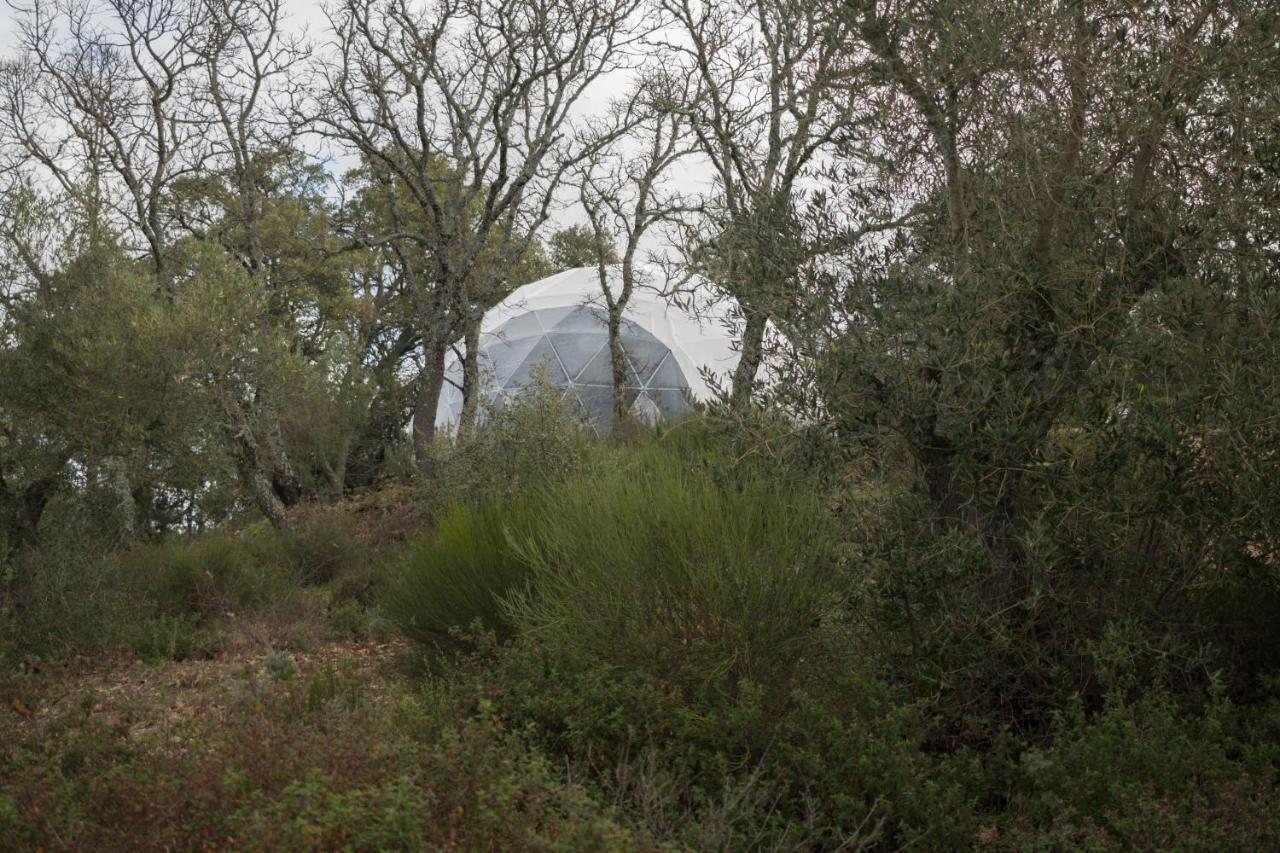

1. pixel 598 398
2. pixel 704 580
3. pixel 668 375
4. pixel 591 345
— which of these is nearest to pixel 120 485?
pixel 704 580

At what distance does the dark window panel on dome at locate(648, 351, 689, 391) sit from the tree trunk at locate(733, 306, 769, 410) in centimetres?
1574

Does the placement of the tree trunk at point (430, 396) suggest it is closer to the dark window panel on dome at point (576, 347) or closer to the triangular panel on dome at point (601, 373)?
the triangular panel on dome at point (601, 373)

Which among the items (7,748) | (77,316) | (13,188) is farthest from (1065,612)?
(13,188)

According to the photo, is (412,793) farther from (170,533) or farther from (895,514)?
(170,533)

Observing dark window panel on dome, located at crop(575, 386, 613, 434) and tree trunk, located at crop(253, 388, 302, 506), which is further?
dark window panel on dome, located at crop(575, 386, 613, 434)

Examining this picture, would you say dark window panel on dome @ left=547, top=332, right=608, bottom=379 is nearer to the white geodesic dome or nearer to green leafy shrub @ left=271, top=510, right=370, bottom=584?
the white geodesic dome

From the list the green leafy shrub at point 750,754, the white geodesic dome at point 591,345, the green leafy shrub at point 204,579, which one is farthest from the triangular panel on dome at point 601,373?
the green leafy shrub at point 750,754

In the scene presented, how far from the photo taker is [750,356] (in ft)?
21.7

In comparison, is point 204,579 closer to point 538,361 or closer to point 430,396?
point 430,396

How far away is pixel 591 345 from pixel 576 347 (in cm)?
29

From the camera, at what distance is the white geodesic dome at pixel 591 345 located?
Result: 22547mm

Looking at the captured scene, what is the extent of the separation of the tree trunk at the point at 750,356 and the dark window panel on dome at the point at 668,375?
620 inches

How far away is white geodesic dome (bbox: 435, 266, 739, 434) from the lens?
22547 millimetres

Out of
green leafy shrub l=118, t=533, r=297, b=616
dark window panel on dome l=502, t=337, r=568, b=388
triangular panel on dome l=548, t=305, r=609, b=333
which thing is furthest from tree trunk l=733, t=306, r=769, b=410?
triangular panel on dome l=548, t=305, r=609, b=333
